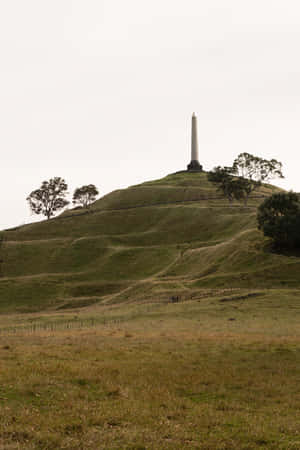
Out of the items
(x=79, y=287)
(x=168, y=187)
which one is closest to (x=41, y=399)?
(x=79, y=287)

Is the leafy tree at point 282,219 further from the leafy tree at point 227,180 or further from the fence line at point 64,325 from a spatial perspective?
the leafy tree at point 227,180

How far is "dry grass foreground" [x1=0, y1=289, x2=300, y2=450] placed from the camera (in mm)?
13039

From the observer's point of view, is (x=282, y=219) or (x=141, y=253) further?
(x=141, y=253)

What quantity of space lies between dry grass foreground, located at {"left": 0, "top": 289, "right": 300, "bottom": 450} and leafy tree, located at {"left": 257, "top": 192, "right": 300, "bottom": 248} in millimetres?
45504

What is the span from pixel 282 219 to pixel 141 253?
3717 cm

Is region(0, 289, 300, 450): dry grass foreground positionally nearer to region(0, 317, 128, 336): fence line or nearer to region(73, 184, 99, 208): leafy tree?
region(0, 317, 128, 336): fence line


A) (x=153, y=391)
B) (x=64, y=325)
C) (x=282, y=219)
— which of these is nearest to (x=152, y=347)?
(x=153, y=391)

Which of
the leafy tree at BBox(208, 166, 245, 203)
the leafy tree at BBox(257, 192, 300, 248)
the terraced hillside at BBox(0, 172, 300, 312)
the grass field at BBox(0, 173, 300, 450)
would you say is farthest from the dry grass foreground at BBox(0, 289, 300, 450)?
the leafy tree at BBox(208, 166, 245, 203)

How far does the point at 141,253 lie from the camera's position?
110875 mm

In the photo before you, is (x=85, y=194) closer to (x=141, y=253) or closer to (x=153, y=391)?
(x=141, y=253)

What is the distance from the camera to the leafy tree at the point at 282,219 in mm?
82250

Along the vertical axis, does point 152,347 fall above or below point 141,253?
below

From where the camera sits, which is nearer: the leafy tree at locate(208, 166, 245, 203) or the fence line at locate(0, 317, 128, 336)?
the fence line at locate(0, 317, 128, 336)

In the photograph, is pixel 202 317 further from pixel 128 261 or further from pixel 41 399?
pixel 128 261
